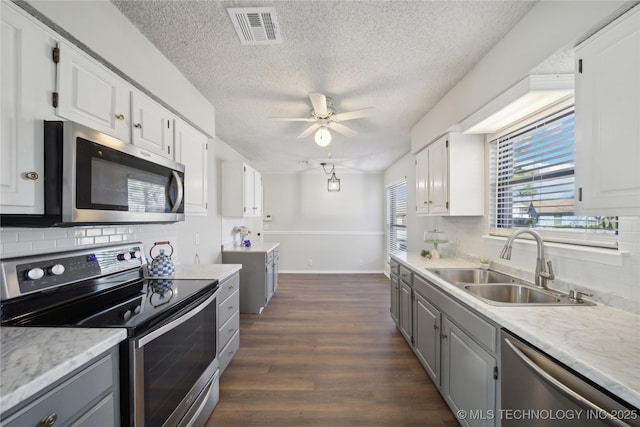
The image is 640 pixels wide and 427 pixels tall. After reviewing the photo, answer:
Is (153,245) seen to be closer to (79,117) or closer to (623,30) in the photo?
(79,117)

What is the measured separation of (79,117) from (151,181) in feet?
1.60

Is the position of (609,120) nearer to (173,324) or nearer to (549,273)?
(549,273)

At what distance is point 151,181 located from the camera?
1587 millimetres

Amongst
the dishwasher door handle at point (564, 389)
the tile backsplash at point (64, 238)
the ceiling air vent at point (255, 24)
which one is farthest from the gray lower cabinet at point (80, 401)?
the ceiling air vent at point (255, 24)

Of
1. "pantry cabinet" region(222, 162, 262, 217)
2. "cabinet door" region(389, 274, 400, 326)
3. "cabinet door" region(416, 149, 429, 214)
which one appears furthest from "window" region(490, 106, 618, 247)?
"pantry cabinet" region(222, 162, 262, 217)

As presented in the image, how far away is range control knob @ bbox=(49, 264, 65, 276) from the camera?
124cm

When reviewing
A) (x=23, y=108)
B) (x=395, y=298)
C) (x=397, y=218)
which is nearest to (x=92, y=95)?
(x=23, y=108)

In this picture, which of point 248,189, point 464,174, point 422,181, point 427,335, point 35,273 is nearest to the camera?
point 35,273

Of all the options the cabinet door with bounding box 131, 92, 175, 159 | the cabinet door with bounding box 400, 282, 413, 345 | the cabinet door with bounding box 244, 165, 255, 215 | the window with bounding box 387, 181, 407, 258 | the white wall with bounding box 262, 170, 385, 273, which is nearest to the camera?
the cabinet door with bounding box 131, 92, 175, 159

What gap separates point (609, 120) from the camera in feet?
3.32

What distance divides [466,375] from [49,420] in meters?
1.86

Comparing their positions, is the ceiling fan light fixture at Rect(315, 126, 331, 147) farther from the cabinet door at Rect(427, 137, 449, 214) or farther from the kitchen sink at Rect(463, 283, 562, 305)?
the kitchen sink at Rect(463, 283, 562, 305)

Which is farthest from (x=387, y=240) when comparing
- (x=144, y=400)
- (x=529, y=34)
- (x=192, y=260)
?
(x=144, y=400)

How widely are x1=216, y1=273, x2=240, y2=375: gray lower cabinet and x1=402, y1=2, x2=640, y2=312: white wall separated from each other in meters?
2.30
